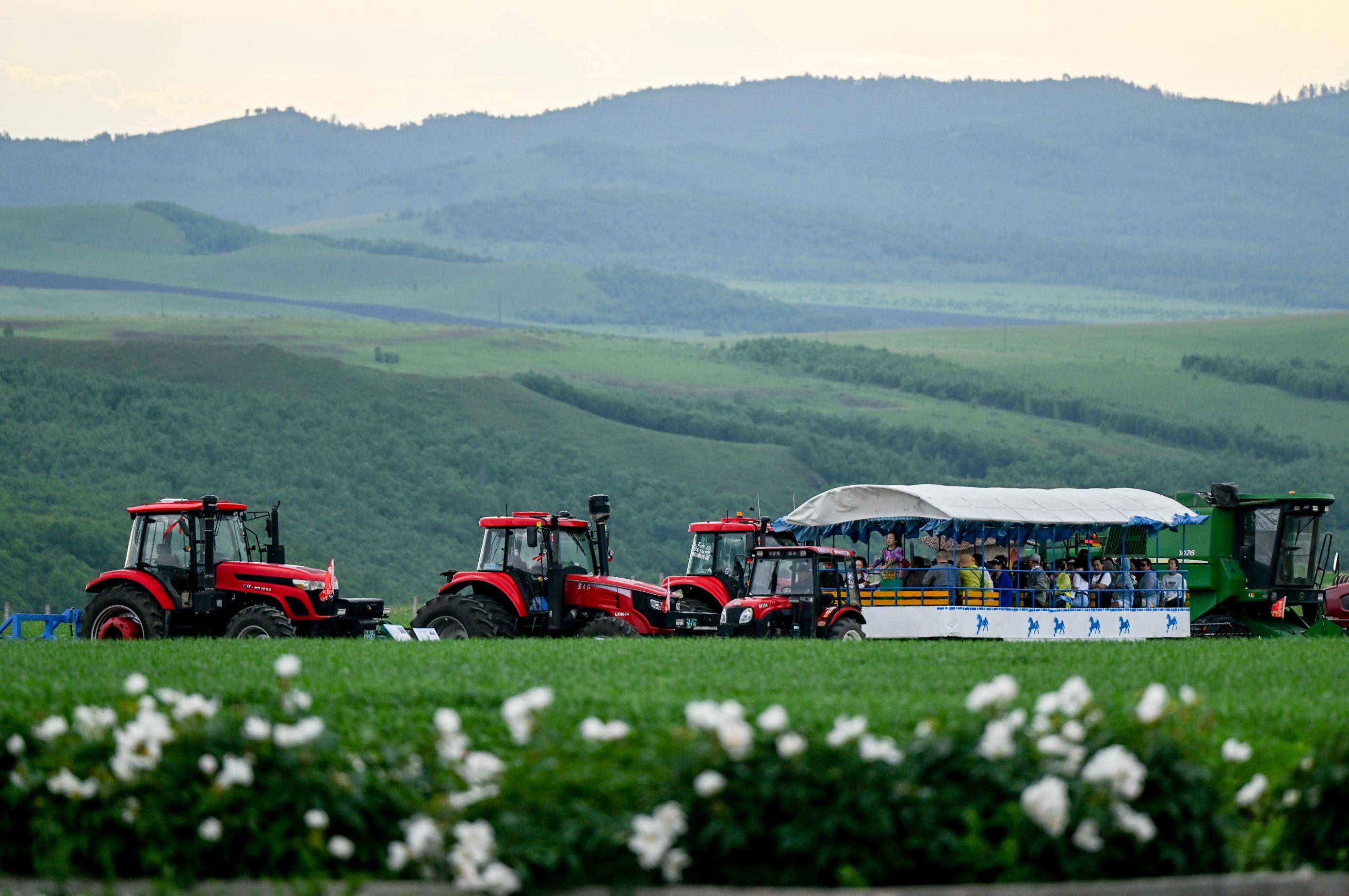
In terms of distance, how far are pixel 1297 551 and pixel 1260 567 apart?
0.72 meters

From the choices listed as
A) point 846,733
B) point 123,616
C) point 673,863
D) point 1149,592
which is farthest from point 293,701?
point 1149,592

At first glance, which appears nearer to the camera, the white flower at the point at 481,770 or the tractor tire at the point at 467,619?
the white flower at the point at 481,770

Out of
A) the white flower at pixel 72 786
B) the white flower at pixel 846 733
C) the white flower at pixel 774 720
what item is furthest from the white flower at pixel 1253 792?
the white flower at pixel 72 786

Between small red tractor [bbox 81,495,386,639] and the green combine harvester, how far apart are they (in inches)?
605

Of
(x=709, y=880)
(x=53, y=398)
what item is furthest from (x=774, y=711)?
(x=53, y=398)

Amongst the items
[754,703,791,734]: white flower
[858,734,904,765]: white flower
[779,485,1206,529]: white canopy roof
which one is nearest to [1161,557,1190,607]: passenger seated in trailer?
[779,485,1206,529]: white canopy roof

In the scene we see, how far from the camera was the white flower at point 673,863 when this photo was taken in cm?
763

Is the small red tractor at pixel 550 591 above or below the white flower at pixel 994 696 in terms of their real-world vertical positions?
below

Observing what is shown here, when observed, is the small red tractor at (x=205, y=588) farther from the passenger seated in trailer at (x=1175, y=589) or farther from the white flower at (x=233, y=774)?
the white flower at (x=233, y=774)

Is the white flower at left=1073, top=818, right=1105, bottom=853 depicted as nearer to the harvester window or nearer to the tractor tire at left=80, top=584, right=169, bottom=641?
the tractor tire at left=80, top=584, right=169, bottom=641

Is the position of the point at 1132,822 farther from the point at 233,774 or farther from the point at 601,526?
the point at 601,526

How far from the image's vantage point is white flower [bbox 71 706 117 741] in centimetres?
862

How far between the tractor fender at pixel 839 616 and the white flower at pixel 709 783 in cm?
1697

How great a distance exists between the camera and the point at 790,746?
308 inches
